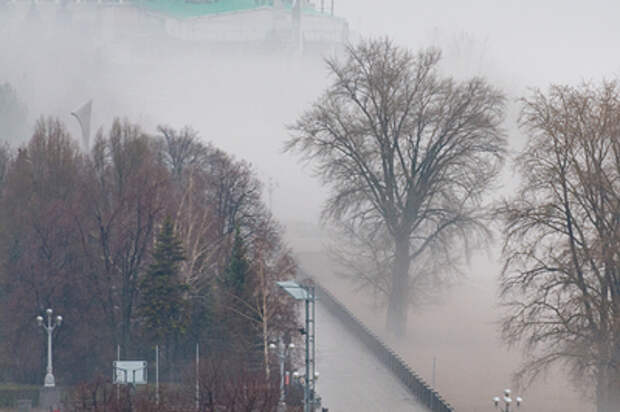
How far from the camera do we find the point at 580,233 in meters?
21.4

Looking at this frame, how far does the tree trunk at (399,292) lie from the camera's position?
31422mm

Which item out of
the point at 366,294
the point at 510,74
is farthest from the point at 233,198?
the point at 510,74

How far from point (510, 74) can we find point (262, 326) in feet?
310

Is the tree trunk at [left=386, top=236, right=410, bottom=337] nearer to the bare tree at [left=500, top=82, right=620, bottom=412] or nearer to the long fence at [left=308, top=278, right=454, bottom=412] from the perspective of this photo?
the long fence at [left=308, top=278, right=454, bottom=412]

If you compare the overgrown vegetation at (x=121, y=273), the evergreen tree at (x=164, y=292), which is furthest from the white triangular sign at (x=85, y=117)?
the evergreen tree at (x=164, y=292)

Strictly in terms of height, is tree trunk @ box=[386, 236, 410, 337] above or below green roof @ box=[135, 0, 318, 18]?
below

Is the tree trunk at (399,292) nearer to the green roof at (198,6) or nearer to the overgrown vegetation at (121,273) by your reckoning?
the overgrown vegetation at (121,273)

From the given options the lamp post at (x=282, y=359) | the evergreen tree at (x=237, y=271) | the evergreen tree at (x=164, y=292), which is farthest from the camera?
the evergreen tree at (x=164, y=292)

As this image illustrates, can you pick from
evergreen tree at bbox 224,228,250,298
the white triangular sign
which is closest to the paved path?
evergreen tree at bbox 224,228,250,298

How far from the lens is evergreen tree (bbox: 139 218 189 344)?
87.1 feet

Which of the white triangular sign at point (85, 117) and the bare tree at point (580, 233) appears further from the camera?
the white triangular sign at point (85, 117)

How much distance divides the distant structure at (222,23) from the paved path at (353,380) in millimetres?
101853

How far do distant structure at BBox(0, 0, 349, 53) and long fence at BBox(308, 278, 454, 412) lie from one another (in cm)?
9723

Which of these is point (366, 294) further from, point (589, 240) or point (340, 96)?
point (589, 240)
